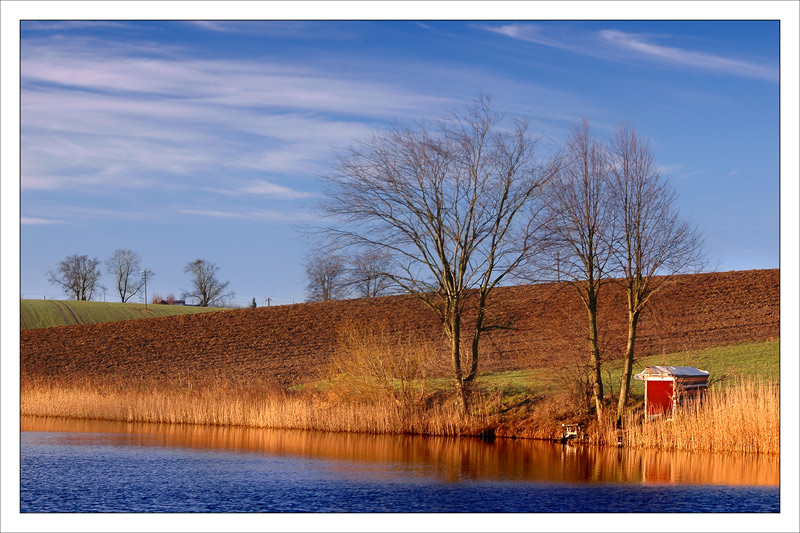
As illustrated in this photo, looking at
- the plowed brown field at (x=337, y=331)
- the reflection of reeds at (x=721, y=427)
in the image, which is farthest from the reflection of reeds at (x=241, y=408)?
the plowed brown field at (x=337, y=331)

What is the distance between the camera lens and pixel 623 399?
27094 millimetres

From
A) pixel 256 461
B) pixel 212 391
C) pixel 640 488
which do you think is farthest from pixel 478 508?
pixel 212 391

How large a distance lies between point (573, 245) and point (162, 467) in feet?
47.8

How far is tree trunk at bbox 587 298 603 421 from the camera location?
27.3 metres

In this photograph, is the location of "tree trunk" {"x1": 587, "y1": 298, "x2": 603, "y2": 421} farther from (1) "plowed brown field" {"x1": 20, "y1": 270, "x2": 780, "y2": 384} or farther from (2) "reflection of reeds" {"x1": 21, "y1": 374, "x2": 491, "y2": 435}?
(2) "reflection of reeds" {"x1": 21, "y1": 374, "x2": 491, "y2": 435}

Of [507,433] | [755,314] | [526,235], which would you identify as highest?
[526,235]

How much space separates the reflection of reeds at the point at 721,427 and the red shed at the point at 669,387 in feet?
1.76

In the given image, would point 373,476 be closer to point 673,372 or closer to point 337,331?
point 673,372

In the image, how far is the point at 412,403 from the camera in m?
29.9

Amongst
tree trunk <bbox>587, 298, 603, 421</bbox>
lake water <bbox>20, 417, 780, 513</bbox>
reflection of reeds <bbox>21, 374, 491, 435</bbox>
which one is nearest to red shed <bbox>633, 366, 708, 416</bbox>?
tree trunk <bbox>587, 298, 603, 421</bbox>

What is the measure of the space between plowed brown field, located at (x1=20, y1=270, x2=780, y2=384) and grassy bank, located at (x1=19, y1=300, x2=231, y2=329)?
1628 centimetres

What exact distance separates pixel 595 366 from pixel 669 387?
7.81ft

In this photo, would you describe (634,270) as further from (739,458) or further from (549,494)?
(549,494)

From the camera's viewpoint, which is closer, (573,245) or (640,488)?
(640,488)
